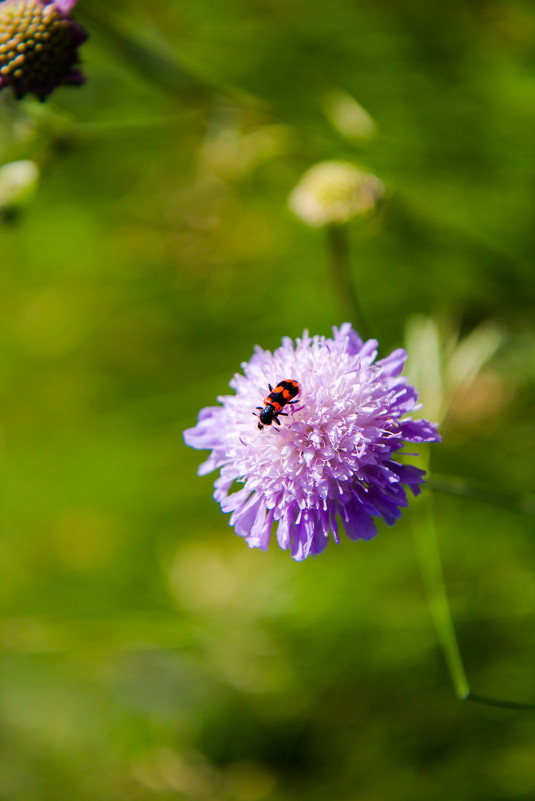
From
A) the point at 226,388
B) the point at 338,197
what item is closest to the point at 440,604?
the point at 338,197

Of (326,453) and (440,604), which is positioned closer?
(326,453)

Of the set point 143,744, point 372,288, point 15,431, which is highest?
point 372,288

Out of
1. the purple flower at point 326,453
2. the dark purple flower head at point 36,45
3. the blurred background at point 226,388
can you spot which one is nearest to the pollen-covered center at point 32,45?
the dark purple flower head at point 36,45

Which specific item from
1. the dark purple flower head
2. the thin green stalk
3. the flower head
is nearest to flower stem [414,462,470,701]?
the thin green stalk

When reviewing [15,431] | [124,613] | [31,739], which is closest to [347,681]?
[124,613]

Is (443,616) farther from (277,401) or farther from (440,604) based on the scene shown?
(277,401)

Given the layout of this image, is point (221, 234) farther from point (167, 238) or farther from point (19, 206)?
point (19, 206)

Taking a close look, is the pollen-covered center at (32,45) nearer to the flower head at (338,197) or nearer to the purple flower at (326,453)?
the flower head at (338,197)
